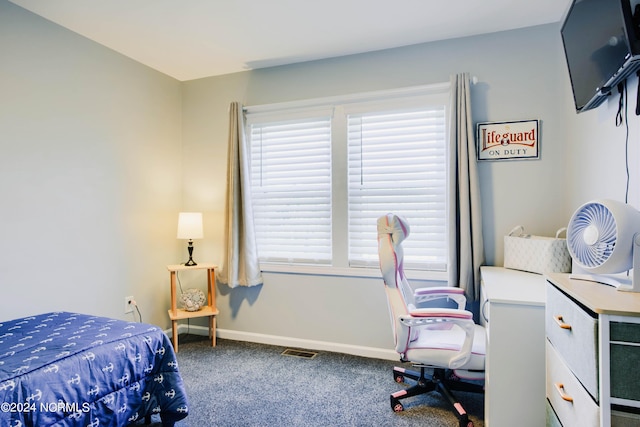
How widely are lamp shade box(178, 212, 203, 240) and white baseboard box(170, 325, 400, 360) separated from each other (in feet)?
3.30

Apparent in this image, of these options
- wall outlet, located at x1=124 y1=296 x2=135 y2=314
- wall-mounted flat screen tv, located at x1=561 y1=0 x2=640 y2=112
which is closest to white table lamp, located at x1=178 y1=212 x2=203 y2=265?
wall outlet, located at x1=124 y1=296 x2=135 y2=314

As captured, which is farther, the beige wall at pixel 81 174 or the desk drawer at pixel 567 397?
the beige wall at pixel 81 174

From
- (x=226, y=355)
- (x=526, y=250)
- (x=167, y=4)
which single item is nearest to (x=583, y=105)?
(x=526, y=250)

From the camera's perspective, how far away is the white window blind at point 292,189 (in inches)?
124

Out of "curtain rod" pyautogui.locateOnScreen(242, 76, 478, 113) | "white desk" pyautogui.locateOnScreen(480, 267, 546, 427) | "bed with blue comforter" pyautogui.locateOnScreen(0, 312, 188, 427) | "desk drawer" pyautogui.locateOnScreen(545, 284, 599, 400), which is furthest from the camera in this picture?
"curtain rod" pyautogui.locateOnScreen(242, 76, 478, 113)

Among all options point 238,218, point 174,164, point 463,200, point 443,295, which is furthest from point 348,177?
point 174,164

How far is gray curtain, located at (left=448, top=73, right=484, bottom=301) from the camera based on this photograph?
2.55 metres

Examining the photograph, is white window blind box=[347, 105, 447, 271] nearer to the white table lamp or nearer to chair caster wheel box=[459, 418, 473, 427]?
chair caster wheel box=[459, 418, 473, 427]

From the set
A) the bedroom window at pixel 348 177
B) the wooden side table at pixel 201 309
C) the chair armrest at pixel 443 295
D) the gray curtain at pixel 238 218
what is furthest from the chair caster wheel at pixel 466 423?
the wooden side table at pixel 201 309

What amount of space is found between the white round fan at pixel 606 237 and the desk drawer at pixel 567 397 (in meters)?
0.36

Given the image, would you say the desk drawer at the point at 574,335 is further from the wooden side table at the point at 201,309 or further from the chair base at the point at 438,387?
the wooden side table at the point at 201,309

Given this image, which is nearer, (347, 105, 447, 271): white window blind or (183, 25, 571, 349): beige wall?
(183, 25, 571, 349): beige wall

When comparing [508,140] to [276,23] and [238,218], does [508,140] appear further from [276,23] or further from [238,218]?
[238,218]

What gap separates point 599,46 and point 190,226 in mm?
3059
